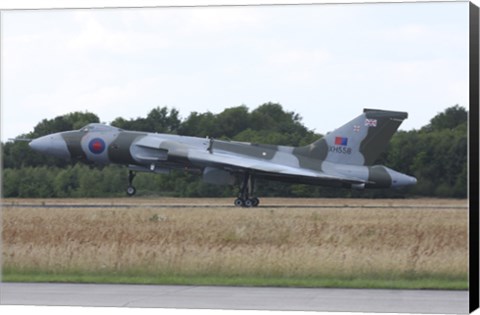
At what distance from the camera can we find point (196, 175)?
125 ft

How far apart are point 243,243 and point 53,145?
18.8 m

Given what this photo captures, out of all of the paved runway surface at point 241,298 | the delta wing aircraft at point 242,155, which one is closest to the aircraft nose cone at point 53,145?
the delta wing aircraft at point 242,155

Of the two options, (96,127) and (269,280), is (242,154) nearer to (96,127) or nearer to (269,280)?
(96,127)

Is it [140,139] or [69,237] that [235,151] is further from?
[69,237]

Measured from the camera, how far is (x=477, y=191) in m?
12.7

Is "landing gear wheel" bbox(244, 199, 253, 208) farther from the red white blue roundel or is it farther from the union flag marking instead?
the red white blue roundel

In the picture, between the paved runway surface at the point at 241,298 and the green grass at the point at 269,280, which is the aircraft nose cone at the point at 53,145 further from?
the paved runway surface at the point at 241,298

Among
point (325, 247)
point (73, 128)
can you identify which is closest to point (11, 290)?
point (325, 247)

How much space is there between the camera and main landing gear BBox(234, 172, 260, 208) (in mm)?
35359

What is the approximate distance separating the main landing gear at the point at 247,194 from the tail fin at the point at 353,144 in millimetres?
2075

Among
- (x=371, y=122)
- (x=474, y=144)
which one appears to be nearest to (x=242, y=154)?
(x=371, y=122)

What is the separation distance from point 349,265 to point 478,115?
5.08 meters

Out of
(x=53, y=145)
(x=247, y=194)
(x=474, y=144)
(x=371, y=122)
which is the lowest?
(x=247, y=194)

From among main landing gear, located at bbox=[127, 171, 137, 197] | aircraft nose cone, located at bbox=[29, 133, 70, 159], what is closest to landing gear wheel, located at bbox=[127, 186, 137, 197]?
main landing gear, located at bbox=[127, 171, 137, 197]
